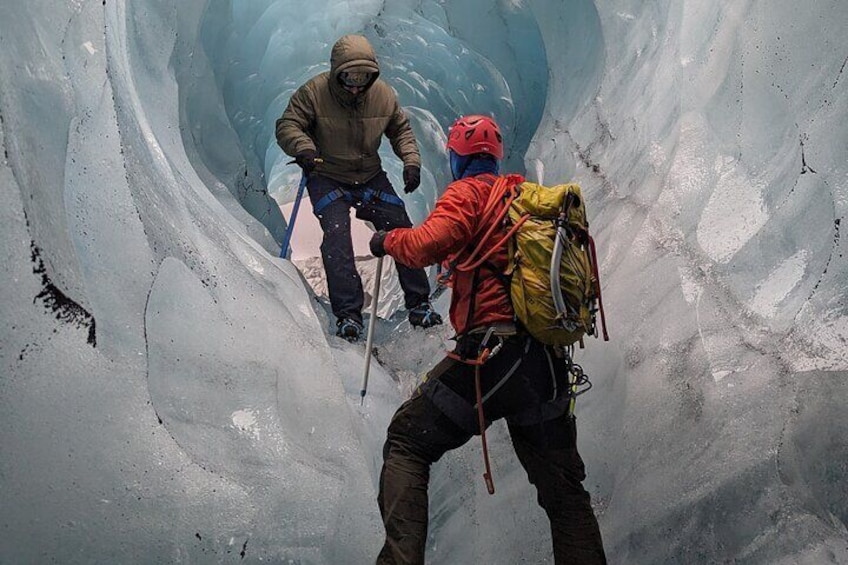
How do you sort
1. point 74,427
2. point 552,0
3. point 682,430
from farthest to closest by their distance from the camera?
1. point 552,0
2. point 682,430
3. point 74,427

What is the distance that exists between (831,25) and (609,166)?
63.3 inches

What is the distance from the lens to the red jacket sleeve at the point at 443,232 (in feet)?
8.17

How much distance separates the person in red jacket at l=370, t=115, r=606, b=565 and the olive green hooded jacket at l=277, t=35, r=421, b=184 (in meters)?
1.96

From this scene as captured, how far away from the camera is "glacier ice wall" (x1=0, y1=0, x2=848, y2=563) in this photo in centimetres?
213

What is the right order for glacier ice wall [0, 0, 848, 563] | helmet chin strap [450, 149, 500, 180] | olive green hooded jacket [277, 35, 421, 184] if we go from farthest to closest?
olive green hooded jacket [277, 35, 421, 184] < helmet chin strap [450, 149, 500, 180] < glacier ice wall [0, 0, 848, 563]

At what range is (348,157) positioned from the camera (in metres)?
4.54

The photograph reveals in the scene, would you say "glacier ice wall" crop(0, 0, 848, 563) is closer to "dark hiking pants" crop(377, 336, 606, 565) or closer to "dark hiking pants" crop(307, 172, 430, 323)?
"dark hiking pants" crop(307, 172, 430, 323)

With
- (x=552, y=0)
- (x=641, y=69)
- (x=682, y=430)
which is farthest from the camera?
(x=552, y=0)

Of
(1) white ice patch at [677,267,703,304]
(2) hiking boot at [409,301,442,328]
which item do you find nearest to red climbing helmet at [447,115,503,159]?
(1) white ice patch at [677,267,703,304]

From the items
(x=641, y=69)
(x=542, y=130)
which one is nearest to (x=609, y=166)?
(x=641, y=69)

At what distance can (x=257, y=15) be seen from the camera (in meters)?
6.06

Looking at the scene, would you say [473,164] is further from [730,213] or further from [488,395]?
[730,213]

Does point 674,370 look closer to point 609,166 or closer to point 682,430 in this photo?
point 682,430

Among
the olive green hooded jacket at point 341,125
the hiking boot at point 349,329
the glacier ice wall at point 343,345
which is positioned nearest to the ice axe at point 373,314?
the glacier ice wall at point 343,345
